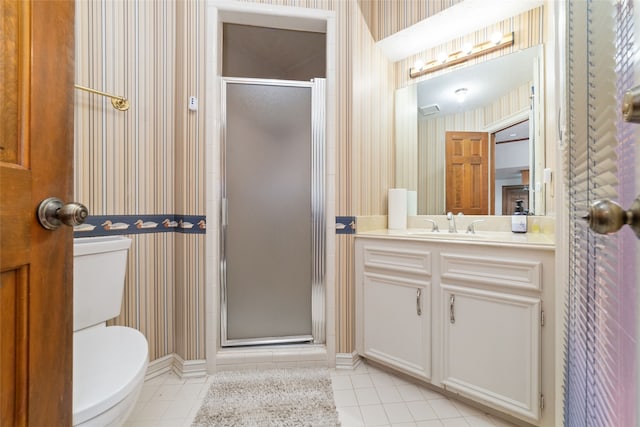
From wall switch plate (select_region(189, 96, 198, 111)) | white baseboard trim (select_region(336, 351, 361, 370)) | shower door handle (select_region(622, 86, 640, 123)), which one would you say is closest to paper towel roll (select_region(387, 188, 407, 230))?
white baseboard trim (select_region(336, 351, 361, 370))

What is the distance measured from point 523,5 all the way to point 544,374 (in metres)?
1.97

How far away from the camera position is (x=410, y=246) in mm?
1514

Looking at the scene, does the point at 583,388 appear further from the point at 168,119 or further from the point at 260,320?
the point at 168,119

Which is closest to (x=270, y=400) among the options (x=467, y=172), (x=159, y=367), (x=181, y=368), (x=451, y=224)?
(x=181, y=368)

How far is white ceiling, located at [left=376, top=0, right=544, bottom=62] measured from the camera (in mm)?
1684

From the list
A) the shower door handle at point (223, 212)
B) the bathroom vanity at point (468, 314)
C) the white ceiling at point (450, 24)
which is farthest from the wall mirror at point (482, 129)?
the shower door handle at point (223, 212)

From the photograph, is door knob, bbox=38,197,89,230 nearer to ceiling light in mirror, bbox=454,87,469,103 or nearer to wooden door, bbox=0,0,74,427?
wooden door, bbox=0,0,74,427

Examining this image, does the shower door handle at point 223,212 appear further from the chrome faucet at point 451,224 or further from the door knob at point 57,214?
the chrome faucet at point 451,224

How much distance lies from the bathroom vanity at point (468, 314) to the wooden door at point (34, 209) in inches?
53.9

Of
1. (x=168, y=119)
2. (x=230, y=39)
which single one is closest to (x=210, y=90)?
(x=168, y=119)

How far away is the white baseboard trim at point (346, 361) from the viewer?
173 centimetres

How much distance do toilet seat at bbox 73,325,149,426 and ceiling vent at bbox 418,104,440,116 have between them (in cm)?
216

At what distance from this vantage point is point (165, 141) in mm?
1702

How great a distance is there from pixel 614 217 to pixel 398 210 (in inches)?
67.0
